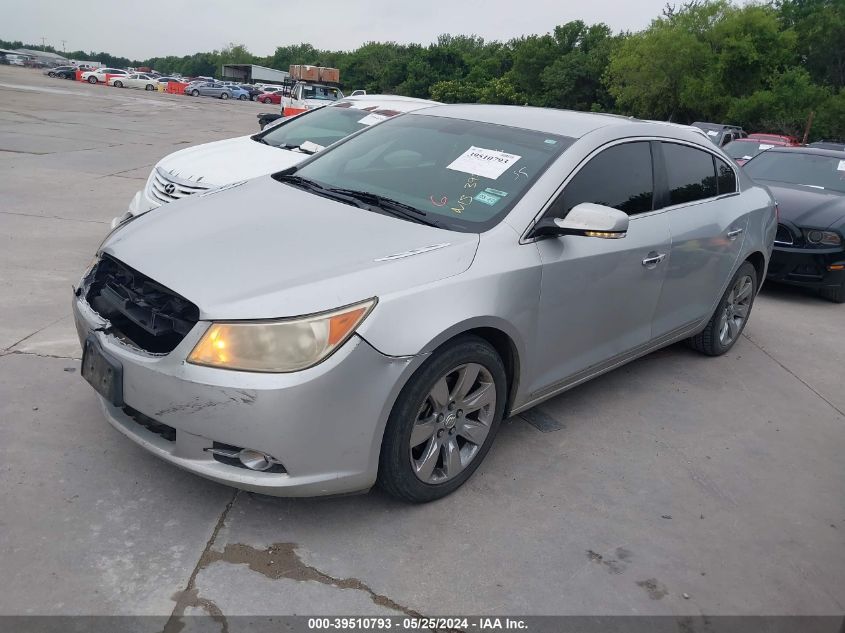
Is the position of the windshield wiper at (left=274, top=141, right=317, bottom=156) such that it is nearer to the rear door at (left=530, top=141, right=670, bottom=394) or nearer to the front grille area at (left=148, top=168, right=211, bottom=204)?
the front grille area at (left=148, top=168, right=211, bottom=204)

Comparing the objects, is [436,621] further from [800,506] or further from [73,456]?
[800,506]

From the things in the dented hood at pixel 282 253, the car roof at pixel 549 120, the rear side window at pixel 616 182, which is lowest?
the dented hood at pixel 282 253

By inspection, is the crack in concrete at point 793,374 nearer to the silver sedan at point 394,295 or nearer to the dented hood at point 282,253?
the silver sedan at point 394,295

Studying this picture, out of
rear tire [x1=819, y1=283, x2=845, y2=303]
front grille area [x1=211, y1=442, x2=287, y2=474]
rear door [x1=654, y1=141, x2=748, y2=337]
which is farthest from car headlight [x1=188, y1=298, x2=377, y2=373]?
rear tire [x1=819, y1=283, x2=845, y2=303]

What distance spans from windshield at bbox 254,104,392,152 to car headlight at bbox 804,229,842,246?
4507 mm

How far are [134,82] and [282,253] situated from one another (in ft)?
223

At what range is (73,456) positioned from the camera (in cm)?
321

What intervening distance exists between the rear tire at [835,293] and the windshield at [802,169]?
130 centimetres

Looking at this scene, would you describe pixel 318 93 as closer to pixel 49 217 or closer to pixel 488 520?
pixel 49 217

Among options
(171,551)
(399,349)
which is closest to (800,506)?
(399,349)

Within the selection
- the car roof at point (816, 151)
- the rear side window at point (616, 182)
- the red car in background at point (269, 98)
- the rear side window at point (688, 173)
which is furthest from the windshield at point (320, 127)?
the red car in background at point (269, 98)

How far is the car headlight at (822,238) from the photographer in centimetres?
714

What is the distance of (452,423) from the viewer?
3119 millimetres

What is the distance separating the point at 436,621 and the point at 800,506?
6.72ft
